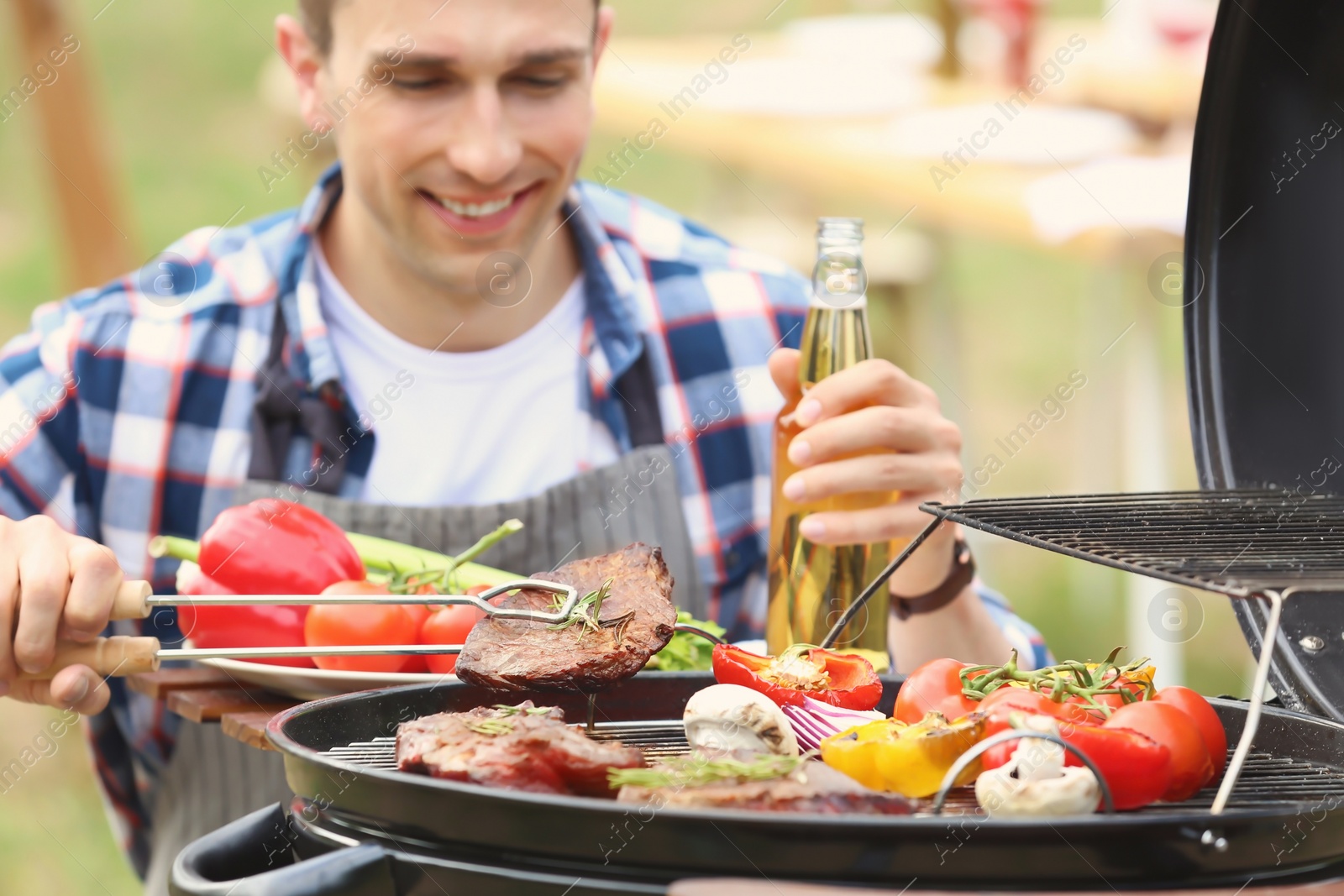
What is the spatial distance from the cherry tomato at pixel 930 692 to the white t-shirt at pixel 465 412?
1215 millimetres

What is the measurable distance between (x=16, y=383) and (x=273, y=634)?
832 mm

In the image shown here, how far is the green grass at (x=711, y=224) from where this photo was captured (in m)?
3.83

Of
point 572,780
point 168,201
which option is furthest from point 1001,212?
point 168,201

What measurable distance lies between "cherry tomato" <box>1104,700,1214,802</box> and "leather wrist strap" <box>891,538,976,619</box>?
72cm

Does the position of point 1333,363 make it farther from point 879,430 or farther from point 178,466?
point 178,466

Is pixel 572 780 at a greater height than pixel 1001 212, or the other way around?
pixel 1001 212

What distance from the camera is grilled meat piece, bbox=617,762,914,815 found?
924 millimetres

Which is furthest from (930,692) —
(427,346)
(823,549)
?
(427,346)

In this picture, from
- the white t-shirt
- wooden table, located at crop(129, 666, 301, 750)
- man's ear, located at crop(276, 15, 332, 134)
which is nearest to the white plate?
wooden table, located at crop(129, 666, 301, 750)

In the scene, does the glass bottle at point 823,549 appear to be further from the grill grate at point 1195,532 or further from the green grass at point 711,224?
the green grass at point 711,224

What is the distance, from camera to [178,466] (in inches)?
87.9

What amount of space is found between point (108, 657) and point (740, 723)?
23.9 inches
